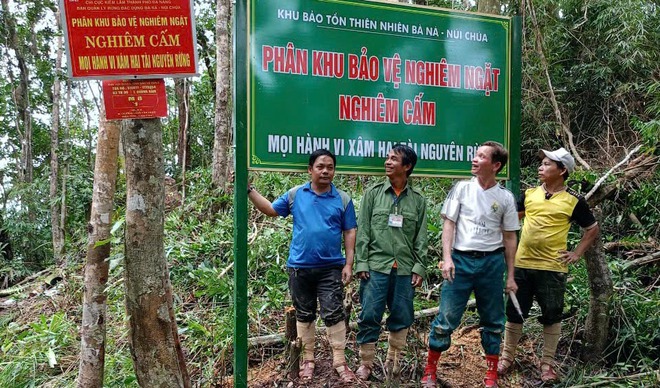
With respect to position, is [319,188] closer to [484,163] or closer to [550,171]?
[484,163]

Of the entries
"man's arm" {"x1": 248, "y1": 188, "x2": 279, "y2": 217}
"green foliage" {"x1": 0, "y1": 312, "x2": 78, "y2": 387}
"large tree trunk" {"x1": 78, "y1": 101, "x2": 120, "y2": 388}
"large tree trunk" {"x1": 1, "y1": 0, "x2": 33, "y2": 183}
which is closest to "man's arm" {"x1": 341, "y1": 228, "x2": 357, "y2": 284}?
"man's arm" {"x1": 248, "y1": 188, "x2": 279, "y2": 217}

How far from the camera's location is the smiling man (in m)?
3.93

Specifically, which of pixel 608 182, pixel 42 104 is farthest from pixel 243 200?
pixel 42 104

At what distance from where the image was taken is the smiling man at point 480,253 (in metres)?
3.93

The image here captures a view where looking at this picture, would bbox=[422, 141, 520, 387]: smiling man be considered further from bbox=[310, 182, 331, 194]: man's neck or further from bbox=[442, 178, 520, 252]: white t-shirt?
bbox=[310, 182, 331, 194]: man's neck

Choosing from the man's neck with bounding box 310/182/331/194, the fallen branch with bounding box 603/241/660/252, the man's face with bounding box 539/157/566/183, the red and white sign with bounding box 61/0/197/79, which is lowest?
the fallen branch with bounding box 603/241/660/252

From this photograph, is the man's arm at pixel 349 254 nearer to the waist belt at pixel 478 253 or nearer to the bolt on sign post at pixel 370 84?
the bolt on sign post at pixel 370 84

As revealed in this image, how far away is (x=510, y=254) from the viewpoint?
4.03 meters

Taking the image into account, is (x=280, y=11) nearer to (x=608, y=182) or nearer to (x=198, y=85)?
(x=608, y=182)

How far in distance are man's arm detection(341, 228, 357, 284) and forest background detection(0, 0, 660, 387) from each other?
973 millimetres

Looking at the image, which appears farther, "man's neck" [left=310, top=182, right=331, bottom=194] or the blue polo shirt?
"man's neck" [left=310, top=182, right=331, bottom=194]

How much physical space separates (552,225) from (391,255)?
4.20 feet

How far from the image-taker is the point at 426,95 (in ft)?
14.5

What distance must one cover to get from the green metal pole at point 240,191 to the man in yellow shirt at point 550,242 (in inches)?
81.8
